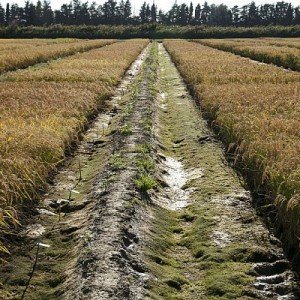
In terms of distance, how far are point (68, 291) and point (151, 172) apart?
3.57 meters

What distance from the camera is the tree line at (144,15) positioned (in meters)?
103

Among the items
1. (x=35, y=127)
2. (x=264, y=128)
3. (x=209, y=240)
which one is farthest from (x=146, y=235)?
(x=35, y=127)

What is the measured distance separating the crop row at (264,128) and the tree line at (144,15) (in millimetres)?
88951

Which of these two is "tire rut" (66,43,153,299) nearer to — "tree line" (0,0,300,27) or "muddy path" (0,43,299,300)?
"muddy path" (0,43,299,300)

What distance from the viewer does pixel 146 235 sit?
5305mm

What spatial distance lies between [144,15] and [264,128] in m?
113

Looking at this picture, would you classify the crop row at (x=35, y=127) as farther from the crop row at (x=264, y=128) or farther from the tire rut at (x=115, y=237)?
the crop row at (x=264, y=128)

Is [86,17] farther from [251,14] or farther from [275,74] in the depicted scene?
[275,74]

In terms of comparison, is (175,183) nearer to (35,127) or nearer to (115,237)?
(115,237)

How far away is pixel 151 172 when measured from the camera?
24.4 feet

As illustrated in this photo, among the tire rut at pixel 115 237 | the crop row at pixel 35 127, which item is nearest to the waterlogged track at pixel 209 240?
the tire rut at pixel 115 237

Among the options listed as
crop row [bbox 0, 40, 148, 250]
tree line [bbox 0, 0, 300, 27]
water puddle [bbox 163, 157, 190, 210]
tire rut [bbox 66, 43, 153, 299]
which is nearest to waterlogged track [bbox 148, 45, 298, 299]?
water puddle [bbox 163, 157, 190, 210]

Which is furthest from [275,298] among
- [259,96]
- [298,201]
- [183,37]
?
[183,37]

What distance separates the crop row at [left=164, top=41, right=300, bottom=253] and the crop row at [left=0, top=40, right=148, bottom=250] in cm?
334
